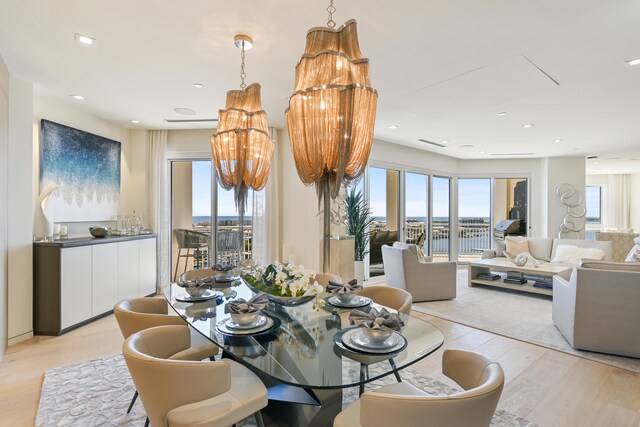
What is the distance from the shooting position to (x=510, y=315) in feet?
14.2

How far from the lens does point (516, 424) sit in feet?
7.04

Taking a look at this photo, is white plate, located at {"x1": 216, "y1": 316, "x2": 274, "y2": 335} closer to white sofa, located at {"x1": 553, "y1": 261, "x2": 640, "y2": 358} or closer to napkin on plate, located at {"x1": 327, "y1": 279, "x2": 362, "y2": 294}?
napkin on plate, located at {"x1": 327, "y1": 279, "x2": 362, "y2": 294}

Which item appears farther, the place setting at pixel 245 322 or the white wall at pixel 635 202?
the white wall at pixel 635 202

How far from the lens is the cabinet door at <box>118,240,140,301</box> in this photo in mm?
4441

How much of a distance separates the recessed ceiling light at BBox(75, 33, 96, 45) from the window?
45.8ft

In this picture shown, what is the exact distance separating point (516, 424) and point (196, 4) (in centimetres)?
342

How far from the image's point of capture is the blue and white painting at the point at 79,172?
4035 millimetres

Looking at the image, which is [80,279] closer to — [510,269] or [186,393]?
[186,393]

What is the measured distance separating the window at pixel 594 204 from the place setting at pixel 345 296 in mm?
12583

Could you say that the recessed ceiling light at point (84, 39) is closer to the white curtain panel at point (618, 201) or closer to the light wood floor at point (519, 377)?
the light wood floor at point (519, 377)

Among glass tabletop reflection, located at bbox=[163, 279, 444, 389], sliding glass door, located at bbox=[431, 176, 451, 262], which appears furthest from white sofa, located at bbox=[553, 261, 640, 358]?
sliding glass door, located at bbox=[431, 176, 451, 262]

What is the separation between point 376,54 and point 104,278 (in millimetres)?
4107

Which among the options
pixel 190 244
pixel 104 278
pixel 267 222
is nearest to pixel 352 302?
pixel 267 222

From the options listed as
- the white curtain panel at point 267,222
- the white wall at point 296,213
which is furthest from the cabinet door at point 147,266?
the white wall at point 296,213
